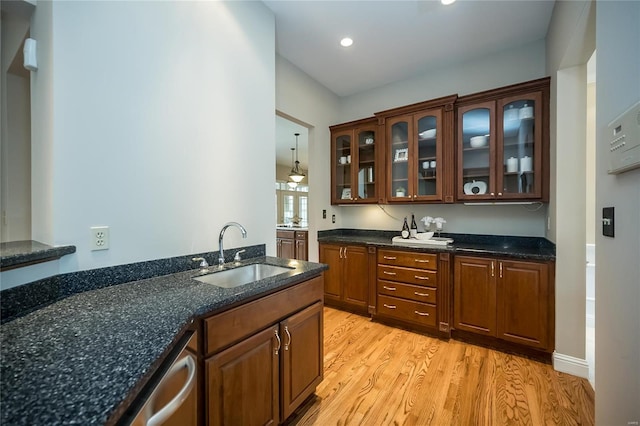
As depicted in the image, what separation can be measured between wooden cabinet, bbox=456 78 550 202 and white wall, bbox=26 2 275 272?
81.4 inches

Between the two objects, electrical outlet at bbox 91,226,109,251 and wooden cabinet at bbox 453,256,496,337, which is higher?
electrical outlet at bbox 91,226,109,251

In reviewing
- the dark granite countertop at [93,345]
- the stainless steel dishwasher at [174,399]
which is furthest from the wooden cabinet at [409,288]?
the stainless steel dishwasher at [174,399]

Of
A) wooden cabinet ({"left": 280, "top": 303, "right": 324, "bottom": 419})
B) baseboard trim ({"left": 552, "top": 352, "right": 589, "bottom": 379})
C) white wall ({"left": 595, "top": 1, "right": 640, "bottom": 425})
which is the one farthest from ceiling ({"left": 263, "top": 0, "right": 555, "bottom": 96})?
baseboard trim ({"left": 552, "top": 352, "right": 589, "bottom": 379})

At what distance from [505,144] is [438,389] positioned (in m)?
2.23

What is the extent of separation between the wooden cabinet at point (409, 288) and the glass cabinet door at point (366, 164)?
872 mm

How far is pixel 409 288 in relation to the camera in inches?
109

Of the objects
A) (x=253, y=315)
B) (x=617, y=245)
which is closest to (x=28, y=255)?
(x=253, y=315)

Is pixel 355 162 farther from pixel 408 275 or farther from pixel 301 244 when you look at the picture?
pixel 301 244

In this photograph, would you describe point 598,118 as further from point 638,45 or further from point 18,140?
point 18,140

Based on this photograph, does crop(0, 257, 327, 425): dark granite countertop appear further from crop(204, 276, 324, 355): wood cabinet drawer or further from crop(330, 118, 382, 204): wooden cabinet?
crop(330, 118, 382, 204): wooden cabinet

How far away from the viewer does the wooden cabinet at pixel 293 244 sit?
4.48 m

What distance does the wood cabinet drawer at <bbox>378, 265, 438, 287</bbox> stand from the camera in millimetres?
2631

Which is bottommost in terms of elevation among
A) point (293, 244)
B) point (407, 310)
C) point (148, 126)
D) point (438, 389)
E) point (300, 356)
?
point (438, 389)

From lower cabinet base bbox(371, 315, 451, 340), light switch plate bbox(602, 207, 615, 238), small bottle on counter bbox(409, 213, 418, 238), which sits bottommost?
lower cabinet base bbox(371, 315, 451, 340)
